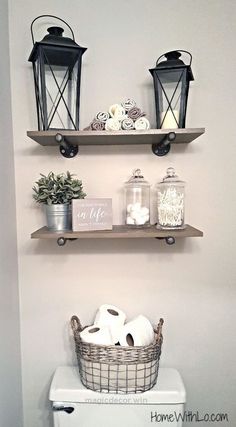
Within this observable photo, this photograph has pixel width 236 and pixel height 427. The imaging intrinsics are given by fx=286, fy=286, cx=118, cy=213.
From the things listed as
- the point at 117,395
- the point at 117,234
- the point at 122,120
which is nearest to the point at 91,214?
the point at 117,234

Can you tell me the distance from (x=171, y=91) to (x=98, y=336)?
2.74 ft

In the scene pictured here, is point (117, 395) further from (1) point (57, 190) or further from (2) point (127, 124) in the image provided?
(2) point (127, 124)

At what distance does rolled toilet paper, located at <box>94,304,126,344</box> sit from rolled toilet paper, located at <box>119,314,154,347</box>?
0.07 feet

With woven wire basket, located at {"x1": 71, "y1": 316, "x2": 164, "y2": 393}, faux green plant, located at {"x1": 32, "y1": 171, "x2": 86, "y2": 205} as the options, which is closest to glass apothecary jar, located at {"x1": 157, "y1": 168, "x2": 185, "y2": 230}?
faux green plant, located at {"x1": 32, "y1": 171, "x2": 86, "y2": 205}

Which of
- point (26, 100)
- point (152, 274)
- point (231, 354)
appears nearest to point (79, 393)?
point (152, 274)

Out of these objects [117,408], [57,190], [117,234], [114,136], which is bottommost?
[117,408]

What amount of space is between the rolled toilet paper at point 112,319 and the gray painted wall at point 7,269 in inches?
12.0

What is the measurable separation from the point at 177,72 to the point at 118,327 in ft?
2.84

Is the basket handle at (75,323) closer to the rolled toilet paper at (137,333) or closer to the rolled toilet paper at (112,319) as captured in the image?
the rolled toilet paper at (112,319)

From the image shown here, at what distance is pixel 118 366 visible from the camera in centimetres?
91

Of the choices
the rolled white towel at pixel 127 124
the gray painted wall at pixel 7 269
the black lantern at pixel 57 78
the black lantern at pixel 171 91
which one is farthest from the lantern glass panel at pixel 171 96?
the gray painted wall at pixel 7 269

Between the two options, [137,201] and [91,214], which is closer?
[91,214]

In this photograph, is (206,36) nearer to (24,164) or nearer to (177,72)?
(177,72)

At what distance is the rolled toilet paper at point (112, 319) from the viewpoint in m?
0.99
